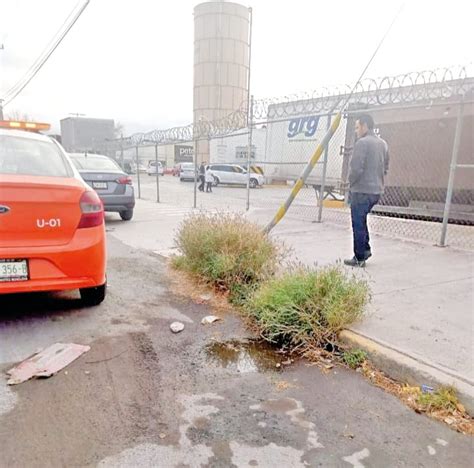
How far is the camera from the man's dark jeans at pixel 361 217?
4949mm

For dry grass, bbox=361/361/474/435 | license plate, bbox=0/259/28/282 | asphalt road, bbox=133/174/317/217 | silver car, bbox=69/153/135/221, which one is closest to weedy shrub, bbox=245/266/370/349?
dry grass, bbox=361/361/474/435

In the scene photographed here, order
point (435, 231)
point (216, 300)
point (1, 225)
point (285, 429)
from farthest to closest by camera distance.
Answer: point (435, 231) → point (216, 300) → point (1, 225) → point (285, 429)

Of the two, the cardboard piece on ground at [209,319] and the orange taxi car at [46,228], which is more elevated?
the orange taxi car at [46,228]

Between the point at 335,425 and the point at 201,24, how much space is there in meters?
42.5

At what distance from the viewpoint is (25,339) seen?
10.4 ft

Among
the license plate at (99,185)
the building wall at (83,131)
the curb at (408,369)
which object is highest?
the building wall at (83,131)

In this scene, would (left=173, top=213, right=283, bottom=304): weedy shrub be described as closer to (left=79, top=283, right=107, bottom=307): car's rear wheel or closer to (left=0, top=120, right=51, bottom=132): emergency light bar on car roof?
(left=79, top=283, right=107, bottom=307): car's rear wheel

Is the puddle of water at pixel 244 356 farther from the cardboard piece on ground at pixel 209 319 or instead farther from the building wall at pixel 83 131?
the building wall at pixel 83 131

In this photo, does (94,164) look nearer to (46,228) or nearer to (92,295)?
(92,295)

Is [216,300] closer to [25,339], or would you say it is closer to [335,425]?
[25,339]

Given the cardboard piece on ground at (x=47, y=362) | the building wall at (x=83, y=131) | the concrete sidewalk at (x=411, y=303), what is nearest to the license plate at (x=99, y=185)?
the concrete sidewalk at (x=411, y=303)

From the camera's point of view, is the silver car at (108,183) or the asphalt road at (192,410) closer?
the asphalt road at (192,410)

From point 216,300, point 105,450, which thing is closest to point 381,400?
point 105,450

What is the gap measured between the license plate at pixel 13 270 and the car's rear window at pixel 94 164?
20.0ft
